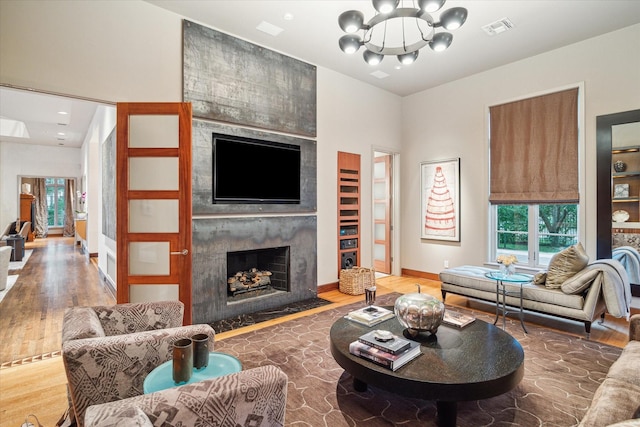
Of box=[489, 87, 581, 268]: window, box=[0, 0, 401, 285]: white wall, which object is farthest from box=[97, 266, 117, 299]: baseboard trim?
box=[489, 87, 581, 268]: window

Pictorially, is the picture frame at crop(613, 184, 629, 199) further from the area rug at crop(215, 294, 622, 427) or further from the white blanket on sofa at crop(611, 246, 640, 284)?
the area rug at crop(215, 294, 622, 427)

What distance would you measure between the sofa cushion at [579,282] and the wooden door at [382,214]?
3281mm

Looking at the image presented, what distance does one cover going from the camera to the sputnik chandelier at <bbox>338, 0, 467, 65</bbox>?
8.27 feet

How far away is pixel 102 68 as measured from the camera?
3217 mm

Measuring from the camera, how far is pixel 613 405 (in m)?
1.37

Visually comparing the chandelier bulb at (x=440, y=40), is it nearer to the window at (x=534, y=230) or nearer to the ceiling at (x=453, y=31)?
the ceiling at (x=453, y=31)

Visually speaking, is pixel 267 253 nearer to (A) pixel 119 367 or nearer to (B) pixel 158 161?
(B) pixel 158 161

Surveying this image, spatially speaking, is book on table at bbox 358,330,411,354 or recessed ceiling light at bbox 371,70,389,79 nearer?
book on table at bbox 358,330,411,354

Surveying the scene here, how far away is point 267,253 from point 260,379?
3.60m

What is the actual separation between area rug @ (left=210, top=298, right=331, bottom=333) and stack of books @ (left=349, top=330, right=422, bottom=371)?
1979 mm

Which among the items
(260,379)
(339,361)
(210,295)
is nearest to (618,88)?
(339,361)

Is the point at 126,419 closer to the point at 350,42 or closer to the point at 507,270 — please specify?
the point at 350,42

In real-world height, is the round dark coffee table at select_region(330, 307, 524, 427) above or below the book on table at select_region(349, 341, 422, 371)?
below

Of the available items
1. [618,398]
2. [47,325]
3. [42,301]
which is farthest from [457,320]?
[42,301]
